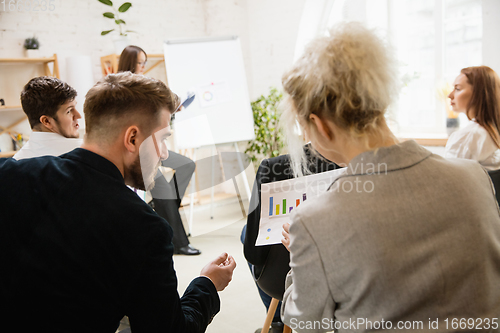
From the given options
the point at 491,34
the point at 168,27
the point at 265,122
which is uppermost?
the point at 168,27

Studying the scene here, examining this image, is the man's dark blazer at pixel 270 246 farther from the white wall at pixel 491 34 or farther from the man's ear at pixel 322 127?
the white wall at pixel 491 34

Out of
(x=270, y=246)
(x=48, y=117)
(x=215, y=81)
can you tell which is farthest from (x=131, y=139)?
(x=215, y=81)

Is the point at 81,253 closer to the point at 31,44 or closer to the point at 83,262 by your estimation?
the point at 83,262

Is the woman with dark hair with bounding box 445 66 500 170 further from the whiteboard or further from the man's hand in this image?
the whiteboard

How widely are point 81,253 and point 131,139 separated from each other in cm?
31

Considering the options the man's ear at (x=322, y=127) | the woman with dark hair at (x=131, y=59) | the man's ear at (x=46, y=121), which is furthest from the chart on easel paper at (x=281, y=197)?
the woman with dark hair at (x=131, y=59)

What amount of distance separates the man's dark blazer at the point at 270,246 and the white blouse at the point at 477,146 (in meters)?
1.43

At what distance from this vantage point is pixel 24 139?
11.9 ft

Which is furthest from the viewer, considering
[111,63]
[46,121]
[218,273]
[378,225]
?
[111,63]

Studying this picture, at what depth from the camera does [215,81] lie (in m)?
4.13

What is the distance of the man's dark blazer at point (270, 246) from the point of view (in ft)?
4.77

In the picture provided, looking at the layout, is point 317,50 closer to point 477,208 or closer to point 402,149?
point 402,149

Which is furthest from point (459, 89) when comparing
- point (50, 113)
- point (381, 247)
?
point (50, 113)

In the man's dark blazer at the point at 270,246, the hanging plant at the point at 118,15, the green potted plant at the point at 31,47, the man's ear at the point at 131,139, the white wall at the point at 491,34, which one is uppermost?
the hanging plant at the point at 118,15
